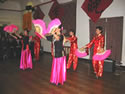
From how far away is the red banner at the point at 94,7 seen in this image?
4983 mm

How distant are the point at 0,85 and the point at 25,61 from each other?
57.1 inches

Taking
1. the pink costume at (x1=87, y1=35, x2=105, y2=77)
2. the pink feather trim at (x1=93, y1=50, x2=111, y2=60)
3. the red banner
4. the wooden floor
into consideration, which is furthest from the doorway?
the pink feather trim at (x1=93, y1=50, x2=111, y2=60)

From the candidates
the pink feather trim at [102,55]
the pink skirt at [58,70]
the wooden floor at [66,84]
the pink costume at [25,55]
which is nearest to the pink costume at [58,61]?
the pink skirt at [58,70]

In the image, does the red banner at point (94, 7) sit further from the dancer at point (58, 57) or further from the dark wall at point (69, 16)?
the dancer at point (58, 57)

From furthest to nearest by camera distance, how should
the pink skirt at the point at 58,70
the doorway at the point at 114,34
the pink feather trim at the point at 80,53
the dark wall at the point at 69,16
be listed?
the dark wall at the point at 69,16
the doorway at the point at 114,34
the pink feather trim at the point at 80,53
the pink skirt at the point at 58,70

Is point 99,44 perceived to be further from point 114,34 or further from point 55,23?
point 114,34

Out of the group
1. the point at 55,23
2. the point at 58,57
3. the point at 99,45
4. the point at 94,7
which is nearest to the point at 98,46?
the point at 99,45

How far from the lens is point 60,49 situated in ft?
10.0

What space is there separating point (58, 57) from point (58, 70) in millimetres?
303

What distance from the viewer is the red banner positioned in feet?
16.3

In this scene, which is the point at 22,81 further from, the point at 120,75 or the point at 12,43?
the point at 12,43

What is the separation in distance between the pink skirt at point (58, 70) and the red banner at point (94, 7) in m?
3.02

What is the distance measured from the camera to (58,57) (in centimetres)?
304

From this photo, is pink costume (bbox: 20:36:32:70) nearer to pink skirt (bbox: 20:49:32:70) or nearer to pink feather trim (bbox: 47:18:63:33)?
pink skirt (bbox: 20:49:32:70)
